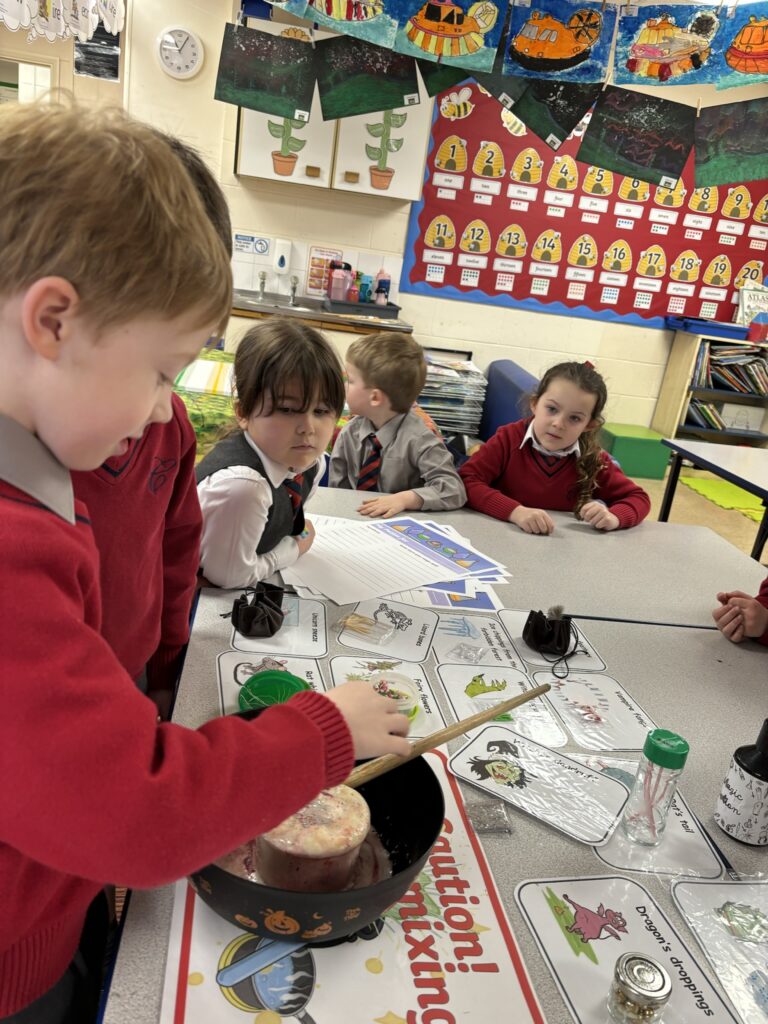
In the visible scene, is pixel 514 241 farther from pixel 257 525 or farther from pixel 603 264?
pixel 257 525

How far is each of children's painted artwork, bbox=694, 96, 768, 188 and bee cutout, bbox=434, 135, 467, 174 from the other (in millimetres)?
2170

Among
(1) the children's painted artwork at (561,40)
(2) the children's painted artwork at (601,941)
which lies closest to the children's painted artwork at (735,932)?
(2) the children's painted artwork at (601,941)

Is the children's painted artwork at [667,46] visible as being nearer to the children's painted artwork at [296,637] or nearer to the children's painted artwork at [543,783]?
the children's painted artwork at [296,637]

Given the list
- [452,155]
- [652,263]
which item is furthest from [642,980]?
[652,263]

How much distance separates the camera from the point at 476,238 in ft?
15.0

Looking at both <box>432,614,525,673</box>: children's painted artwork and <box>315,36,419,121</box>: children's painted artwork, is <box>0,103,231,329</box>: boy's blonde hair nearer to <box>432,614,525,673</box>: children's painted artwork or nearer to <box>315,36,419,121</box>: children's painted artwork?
<box>432,614,525,673</box>: children's painted artwork

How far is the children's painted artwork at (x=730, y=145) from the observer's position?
2.43 meters

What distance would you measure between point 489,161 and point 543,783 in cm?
433

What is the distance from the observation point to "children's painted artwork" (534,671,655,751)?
3.19ft

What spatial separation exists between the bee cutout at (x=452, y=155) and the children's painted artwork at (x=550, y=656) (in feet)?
12.6

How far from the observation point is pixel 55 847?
45cm

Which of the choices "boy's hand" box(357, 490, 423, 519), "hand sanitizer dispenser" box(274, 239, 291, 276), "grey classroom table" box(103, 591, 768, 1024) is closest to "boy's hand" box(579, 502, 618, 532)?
"boy's hand" box(357, 490, 423, 519)

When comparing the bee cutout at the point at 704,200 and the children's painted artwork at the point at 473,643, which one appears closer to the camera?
the children's painted artwork at the point at 473,643

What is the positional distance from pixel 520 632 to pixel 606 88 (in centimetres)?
205
